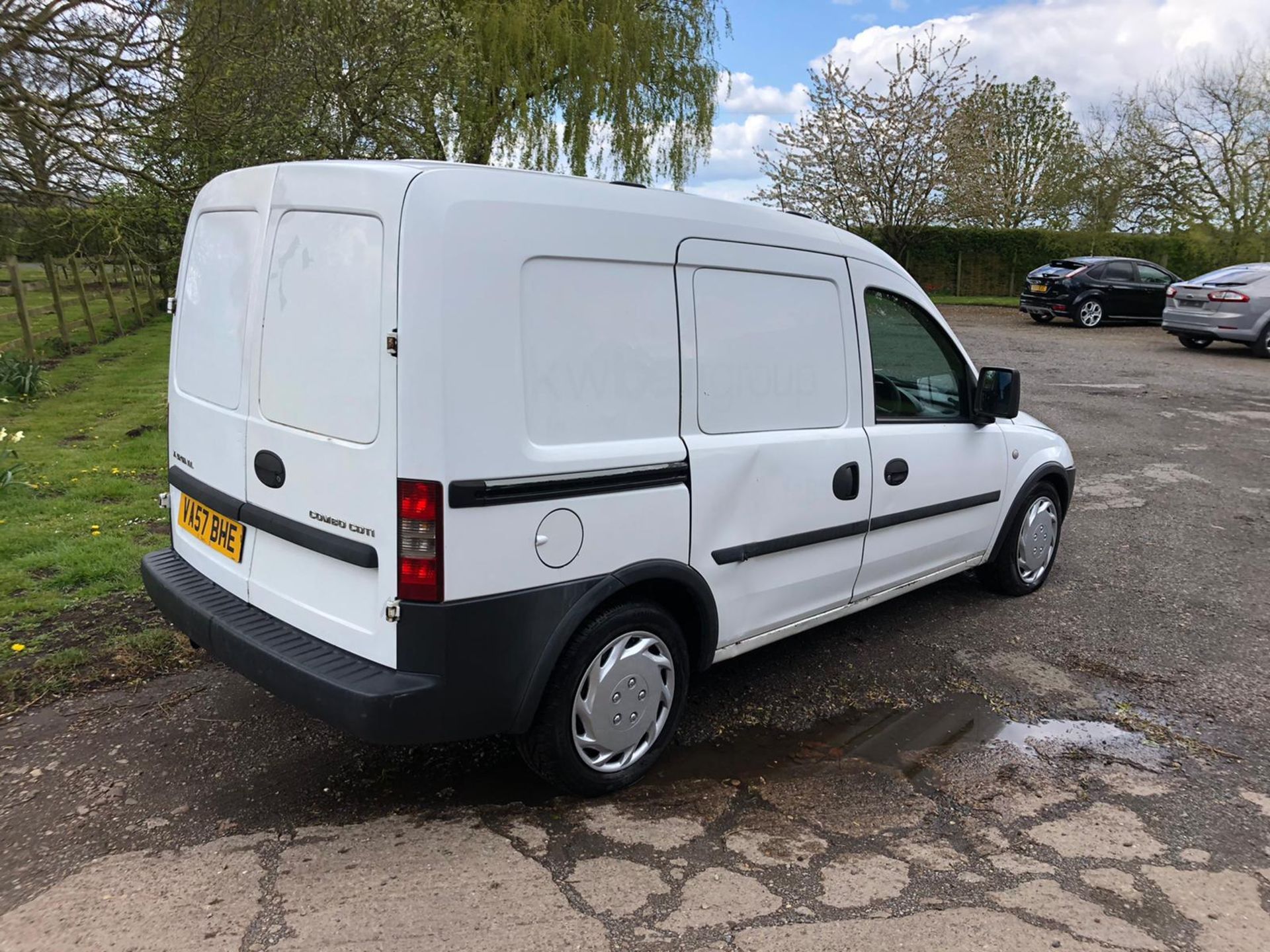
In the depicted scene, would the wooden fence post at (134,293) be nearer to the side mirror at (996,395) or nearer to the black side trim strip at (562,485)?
the side mirror at (996,395)

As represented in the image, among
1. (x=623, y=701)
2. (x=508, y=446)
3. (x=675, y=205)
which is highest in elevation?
(x=675, y=205)

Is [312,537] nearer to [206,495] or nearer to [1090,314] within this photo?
[206,495]

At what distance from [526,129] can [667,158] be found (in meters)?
3.14

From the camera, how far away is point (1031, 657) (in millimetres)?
4465

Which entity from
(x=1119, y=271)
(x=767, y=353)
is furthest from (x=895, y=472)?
(x=1119, y=271)

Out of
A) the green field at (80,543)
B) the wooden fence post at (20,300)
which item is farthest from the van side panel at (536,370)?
the wooden fence post at (20,300)

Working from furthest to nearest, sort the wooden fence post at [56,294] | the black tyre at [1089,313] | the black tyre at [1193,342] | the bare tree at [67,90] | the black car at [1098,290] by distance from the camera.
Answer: the black tyre at [1089,313]
the black car at [1098,290]
the black tyre at [1193,342]
the wooden fence post at [56,294]
the bare tree at [67,90]

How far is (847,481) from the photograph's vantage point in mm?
3771

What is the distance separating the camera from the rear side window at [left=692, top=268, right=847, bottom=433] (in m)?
3.22

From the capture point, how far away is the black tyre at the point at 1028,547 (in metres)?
5.09

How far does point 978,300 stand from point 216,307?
2745cm

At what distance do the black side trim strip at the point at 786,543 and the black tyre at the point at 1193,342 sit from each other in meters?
16.3

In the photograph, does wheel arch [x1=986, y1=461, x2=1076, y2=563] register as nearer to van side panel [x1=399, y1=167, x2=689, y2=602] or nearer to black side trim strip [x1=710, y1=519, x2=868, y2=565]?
black side trim strip [x1=710, y1=519, x2=868, y2=565]

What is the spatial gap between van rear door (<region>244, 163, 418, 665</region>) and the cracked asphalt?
679 mm
